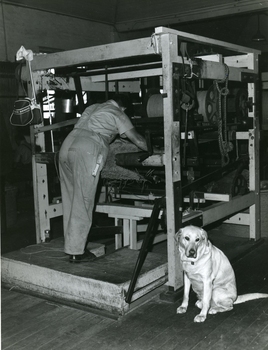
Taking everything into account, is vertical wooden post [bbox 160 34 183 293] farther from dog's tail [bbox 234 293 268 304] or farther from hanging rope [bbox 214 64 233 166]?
hanging rope [bbox 214 64 233 166]

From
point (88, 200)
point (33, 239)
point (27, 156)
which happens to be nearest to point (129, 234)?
point (88, 200)

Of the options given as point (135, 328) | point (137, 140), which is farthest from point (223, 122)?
point (135, 328)

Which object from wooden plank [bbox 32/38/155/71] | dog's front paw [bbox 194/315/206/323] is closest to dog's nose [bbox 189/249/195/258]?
dog's front paw [bbox 194/315/206/323]

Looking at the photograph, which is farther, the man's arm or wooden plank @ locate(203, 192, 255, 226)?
wooden plank @ locate(203, 192, 255, 226)

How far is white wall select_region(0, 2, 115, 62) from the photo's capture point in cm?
968

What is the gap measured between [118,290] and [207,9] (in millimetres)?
8519

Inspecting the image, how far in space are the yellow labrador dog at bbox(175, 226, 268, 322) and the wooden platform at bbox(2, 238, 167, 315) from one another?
0.53 meters

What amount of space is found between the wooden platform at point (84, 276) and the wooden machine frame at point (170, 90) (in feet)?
1.00

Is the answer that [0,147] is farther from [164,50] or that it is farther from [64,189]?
[164,50]

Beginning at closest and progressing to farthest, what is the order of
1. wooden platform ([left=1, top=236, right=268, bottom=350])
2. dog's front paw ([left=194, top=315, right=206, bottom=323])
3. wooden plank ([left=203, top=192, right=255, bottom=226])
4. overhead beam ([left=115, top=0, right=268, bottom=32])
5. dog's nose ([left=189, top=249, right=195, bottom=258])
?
wooden platform ([left=1, top=236, right=268, bottom=350]), dog's nose ([left=189, top=249, right=195, bottom=258]), dog's front paw ([left=194, top=315, right=206, bottom=323]), wooden plank ([left=203, top=192, right=255, bottom=226]), overhead beam ([left=115, top=0, right=268, bottom=32])

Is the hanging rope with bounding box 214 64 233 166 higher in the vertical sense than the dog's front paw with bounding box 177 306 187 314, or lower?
higher

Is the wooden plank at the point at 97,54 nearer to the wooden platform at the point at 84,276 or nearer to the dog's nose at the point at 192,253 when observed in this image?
the dog's nose at the point at 192,253

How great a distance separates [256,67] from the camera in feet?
19.6

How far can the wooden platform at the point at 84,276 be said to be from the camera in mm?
4000
